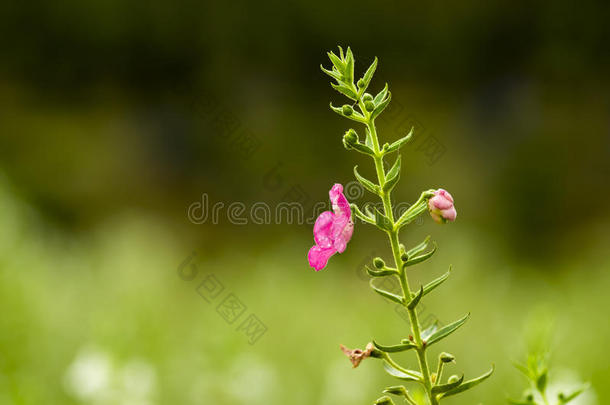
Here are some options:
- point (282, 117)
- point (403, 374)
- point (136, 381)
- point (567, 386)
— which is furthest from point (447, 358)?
point (282, 117)

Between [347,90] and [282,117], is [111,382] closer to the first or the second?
[347,90]

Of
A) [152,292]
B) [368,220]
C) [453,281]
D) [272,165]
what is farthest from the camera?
[272,165]

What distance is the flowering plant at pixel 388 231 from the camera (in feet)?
A: 0.97

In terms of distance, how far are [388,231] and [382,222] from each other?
0.01m

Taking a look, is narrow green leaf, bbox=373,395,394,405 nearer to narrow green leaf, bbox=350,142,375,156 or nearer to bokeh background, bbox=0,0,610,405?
narrow green leaf, bbox=350,142,375,156

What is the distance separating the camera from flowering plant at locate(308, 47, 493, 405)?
0.30 m

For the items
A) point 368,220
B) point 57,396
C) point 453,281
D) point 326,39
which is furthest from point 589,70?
point 368,220

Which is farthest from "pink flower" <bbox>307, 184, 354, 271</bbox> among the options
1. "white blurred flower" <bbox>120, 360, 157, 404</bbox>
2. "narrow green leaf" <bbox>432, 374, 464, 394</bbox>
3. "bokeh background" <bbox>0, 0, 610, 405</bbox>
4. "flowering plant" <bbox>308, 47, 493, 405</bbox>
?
"bokeh background" <bbox>0, 0, 610, 405</bbox>

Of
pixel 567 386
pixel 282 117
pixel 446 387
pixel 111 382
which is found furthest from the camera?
pixel 282 117

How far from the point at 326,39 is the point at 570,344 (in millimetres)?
3611

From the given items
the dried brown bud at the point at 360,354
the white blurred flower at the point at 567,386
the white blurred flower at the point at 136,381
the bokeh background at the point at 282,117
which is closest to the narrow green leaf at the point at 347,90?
the dried brown bud at the point at 360,354

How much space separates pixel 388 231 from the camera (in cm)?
32

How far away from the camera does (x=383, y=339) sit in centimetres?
153

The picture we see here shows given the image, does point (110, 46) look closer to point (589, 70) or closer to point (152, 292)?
point (152, 292)
